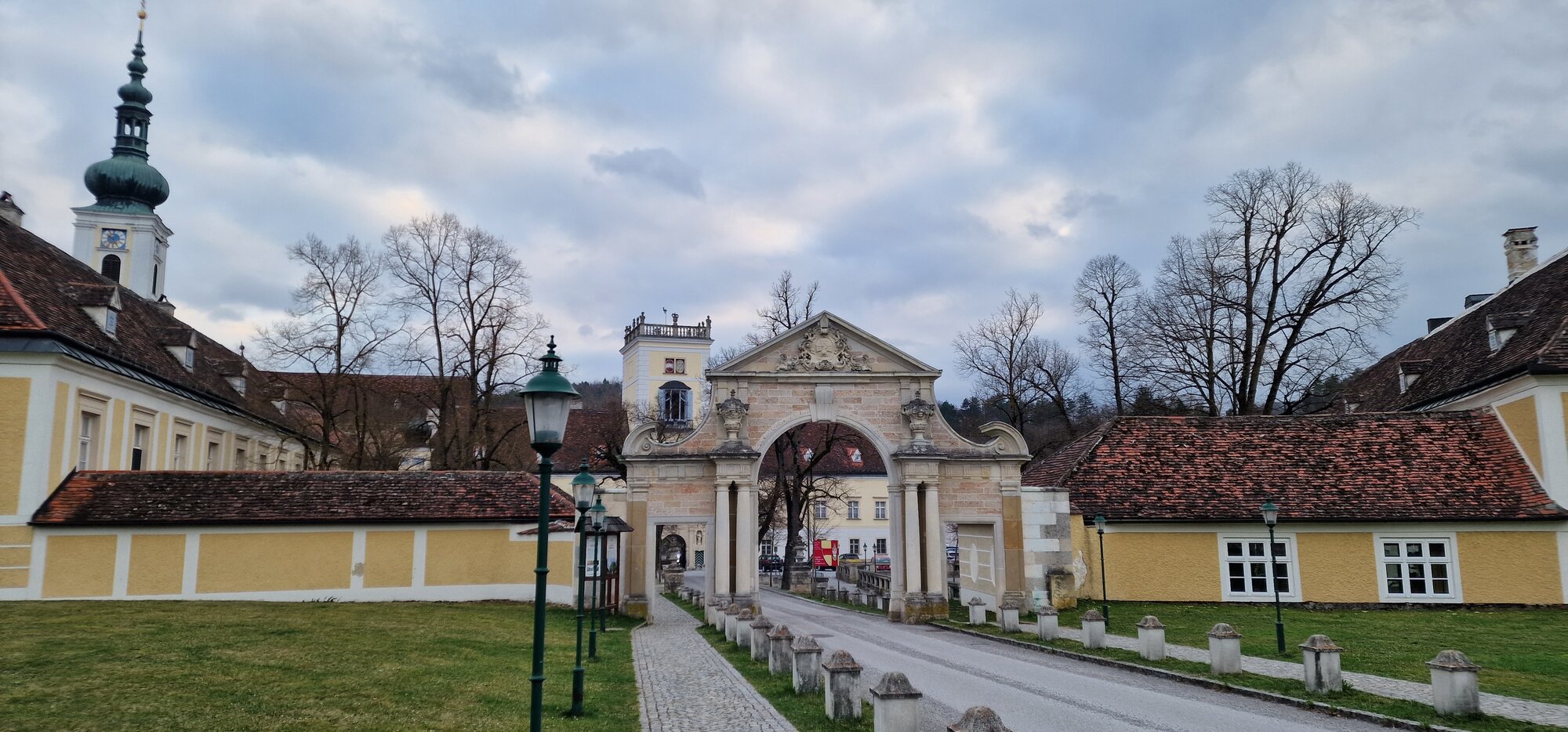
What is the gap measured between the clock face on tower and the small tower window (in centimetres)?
50

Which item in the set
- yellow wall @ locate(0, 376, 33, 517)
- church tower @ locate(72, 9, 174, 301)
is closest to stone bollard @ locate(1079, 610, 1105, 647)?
yellow wall @ locate(0, 376, 33, 517)

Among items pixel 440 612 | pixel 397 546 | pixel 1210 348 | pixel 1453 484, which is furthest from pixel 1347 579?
pixel 397 546

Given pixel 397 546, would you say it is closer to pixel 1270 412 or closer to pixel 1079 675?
pixel 1079 675

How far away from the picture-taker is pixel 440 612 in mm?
23875

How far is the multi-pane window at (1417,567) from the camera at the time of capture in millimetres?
25922

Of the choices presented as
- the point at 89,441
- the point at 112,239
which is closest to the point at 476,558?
the point at 89,441

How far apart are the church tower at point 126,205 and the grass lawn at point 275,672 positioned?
35033 mm

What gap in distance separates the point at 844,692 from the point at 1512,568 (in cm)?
2307

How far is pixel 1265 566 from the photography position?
26688 millimetres

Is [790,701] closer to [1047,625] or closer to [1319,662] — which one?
[1319,662]

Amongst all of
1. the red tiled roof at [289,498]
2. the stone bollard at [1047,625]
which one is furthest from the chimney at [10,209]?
the stone bollard at [1047,625]

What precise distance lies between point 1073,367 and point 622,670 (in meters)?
33.4

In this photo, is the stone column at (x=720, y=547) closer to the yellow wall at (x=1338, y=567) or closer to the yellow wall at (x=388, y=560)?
the yellow wall at (x=388, y=560)

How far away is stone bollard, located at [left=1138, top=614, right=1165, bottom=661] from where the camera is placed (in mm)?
16812
